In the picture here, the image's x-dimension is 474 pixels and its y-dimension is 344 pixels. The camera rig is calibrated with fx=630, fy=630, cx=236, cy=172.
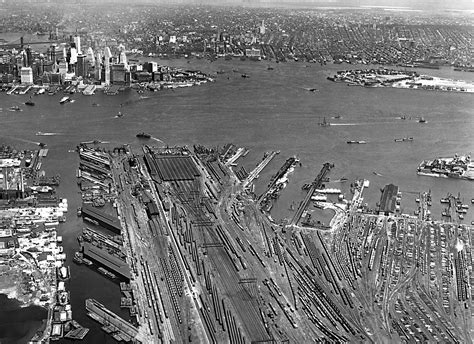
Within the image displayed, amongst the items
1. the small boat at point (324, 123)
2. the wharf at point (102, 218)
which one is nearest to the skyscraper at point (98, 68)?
the small boat at point (324, 123)

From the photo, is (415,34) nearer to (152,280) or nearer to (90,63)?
(90,63)

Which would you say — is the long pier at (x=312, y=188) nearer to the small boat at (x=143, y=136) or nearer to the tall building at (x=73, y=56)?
the small boat at (x=143, y=136)

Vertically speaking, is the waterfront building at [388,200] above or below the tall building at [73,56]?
above

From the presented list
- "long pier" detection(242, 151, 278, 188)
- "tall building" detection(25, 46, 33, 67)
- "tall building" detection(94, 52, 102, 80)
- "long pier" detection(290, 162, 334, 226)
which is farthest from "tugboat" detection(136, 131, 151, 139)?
"tall building" detection(25, 46, 33, 67)

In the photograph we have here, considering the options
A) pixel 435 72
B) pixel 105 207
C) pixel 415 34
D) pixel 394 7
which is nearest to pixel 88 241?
pixel 105 207

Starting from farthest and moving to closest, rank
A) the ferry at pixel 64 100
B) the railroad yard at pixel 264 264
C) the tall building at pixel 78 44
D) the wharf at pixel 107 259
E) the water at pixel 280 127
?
the tall building at pixel 78 44 → the ferry at pixel 64 100 → the water at pixel 280 127 → the wharf at pixel 107 259 → the railroad yard at pixel 264 264

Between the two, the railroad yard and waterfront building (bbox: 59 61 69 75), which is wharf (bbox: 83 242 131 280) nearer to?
the railroad yard
